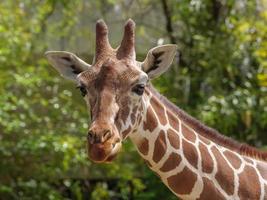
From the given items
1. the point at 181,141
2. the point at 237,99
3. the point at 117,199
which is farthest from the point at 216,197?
the point at 117,199

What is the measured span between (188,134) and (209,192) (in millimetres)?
374

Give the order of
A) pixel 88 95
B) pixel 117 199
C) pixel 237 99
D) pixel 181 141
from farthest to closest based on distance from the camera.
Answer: pixel 117 199 < pixel 237 99 < pixel 181 141 < pixel 88 95

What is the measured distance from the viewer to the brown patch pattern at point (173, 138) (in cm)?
392

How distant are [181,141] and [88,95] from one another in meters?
0.64

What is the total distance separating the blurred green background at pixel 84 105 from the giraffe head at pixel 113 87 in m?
3.43

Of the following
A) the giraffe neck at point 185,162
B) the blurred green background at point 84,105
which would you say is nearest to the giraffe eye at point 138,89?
the giraffe neck at point 185,162

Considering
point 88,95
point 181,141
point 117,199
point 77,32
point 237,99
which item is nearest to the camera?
point 88,95

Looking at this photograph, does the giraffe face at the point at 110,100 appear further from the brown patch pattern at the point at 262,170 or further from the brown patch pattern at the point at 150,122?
the brown patch pattern at the point at 262,170

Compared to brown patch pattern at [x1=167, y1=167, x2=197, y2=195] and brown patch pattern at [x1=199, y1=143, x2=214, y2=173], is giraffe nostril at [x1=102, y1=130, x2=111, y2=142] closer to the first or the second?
brown patch pattern at [x1=167, y1=167, x2=197, y2=195]

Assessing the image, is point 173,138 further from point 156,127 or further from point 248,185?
point 248,185

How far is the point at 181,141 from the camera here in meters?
3.96

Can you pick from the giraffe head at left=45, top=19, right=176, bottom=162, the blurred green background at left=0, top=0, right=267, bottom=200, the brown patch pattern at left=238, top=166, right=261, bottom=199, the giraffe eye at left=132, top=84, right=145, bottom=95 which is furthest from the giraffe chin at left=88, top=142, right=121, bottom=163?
the blurred green background at left=0, top=0, right=267, bottom=200

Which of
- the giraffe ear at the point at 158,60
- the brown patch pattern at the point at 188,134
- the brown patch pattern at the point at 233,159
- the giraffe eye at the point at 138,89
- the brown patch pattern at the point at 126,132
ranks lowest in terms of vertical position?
the brown patch pattern at the point at 233,159

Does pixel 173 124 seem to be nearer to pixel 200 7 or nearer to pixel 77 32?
pixel 200 7
